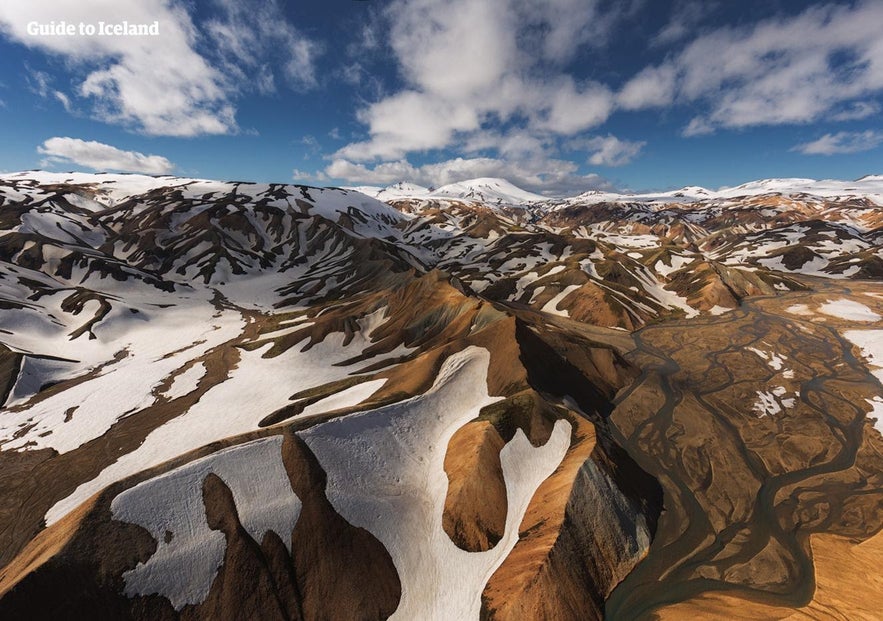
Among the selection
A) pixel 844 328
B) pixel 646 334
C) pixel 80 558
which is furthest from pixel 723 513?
pixel 844 328

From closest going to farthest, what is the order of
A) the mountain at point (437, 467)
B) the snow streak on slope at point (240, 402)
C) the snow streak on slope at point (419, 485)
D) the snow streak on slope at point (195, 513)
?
the snow streak on slope at point (195, 513), the mountain at point (437, 467), the snow streak on slope at point (419, 485), the snow streak on slope at point (240, 402)

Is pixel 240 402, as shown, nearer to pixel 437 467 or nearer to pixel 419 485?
Result: pixel 419 485

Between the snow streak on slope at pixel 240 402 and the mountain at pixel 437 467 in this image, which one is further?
the snow streak on slope at pixel 240 402

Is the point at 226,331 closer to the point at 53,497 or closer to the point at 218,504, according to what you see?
the point at 53,497

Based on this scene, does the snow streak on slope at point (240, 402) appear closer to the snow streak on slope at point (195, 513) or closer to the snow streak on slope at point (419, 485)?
the snow streak on slope at point (419, 485)

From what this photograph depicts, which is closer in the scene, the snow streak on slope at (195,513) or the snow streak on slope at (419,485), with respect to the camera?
the snow streak on slope at (195,513)

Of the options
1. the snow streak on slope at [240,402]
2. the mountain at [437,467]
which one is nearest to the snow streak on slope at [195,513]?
the mountain at [437,467]

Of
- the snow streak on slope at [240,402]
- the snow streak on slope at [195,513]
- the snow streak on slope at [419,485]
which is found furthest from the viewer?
the snow streak on slope at [240,402]

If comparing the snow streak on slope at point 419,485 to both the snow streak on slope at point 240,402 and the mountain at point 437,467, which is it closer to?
the mountain at point 437,467

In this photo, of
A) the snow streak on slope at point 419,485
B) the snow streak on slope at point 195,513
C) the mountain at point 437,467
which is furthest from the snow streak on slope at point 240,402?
the snow streak on slope at point 195,513
